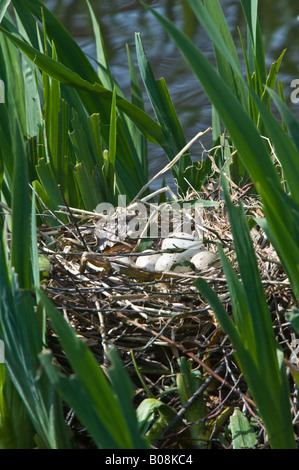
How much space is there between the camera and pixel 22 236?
0.70 meters

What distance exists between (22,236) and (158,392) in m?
0.33

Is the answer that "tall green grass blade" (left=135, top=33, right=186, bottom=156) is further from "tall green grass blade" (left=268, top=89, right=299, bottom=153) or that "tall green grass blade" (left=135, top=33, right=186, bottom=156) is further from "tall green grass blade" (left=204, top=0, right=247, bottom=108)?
"tall green grass blade" (left=268, top=89, right=299, bottom=153)

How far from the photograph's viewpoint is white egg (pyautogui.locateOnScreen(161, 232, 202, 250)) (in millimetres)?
1089

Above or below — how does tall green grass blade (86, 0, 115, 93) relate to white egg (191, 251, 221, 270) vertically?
above

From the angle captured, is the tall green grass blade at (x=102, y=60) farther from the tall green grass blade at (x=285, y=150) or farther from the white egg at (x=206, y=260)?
the tall green grass blade at (x=285, y=150)

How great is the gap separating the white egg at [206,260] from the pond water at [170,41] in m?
1.47

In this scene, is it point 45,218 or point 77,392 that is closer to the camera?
point 77,392

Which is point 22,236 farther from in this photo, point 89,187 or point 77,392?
point 89,187

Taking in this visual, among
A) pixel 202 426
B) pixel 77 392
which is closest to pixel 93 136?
pixel 202 426

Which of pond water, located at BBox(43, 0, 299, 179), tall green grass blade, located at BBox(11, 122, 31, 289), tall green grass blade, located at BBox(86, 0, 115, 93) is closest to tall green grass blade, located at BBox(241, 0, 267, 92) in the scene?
tall green grass blade, located at BBox(86, 0, 115, 93)

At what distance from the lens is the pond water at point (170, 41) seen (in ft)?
8.74

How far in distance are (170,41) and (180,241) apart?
Answer: 2.03m

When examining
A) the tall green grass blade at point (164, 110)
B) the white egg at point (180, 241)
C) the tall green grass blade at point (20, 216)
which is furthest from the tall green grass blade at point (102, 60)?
the tall green grass blade at point (20, 216)

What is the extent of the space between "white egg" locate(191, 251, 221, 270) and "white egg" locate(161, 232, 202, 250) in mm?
26
